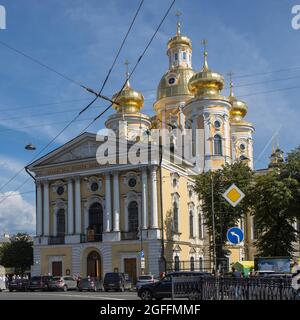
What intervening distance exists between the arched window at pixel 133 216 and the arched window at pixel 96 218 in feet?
9.78

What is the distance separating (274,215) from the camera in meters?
45.5

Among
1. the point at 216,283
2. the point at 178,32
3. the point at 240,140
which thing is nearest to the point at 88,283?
the point at 216,283

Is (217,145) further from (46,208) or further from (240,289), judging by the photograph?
(240,289)

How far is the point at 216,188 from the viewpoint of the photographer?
50.2 meters

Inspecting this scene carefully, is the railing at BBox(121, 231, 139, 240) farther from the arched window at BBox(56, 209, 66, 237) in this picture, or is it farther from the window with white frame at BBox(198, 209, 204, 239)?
the window with white frame at BBox(198, 209, 204, 239)

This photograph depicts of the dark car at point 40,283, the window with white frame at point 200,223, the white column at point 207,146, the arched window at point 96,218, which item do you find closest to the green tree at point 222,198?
the arched window at point 96,218

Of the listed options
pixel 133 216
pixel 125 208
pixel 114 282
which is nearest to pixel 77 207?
pixel 125 208

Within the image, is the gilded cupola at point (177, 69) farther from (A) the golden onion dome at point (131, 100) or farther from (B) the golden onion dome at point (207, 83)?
(B) the golden onion dome at point (207, 83)

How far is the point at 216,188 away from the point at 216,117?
1470 cm

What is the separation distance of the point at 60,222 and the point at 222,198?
16.3 meters

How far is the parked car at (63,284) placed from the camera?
1738 inches

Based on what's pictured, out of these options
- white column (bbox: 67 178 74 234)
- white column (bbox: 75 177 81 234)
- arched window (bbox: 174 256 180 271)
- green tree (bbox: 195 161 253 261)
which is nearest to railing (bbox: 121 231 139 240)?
arched window (bbox: 174 256 180 271)

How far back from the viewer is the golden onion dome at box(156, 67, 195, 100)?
72.4 meters
